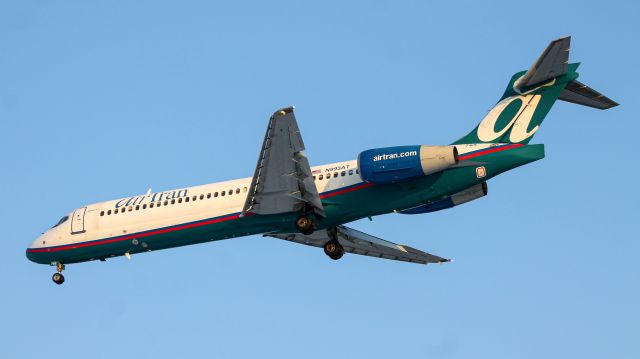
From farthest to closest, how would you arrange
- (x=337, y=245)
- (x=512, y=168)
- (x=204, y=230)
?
(x=337, y=245), (x=204, y=230), (x=512, y=168)

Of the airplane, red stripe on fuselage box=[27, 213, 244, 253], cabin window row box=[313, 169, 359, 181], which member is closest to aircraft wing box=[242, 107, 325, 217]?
the airplane

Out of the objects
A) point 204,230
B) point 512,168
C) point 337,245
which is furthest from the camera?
point 337,245

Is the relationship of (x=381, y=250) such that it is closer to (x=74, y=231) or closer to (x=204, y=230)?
(x=204, y=230)

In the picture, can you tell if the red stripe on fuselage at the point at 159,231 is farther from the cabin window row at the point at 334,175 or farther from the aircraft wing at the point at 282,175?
the aircraft wing at the point at 282,175

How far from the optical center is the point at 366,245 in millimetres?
43219

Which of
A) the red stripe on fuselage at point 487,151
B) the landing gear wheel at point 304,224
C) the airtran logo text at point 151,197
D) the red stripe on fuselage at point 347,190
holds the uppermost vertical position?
the airtran logo text at point 151,197

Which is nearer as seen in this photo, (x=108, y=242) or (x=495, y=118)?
(x=495, y=118)

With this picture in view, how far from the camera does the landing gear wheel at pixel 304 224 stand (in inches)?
1462

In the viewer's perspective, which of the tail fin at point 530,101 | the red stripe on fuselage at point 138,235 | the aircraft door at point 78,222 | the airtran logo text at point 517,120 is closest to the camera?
the tail fin at point 530,101

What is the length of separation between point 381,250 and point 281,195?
27.9ft

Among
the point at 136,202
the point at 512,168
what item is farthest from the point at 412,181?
the point at 136,202

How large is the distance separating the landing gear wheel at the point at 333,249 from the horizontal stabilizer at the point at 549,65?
389 inches

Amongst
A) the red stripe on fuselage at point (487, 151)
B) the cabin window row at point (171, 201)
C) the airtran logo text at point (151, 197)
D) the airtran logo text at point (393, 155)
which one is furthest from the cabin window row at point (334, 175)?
the airtran logo text at point (151, 197)

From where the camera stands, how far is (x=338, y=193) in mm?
37000
